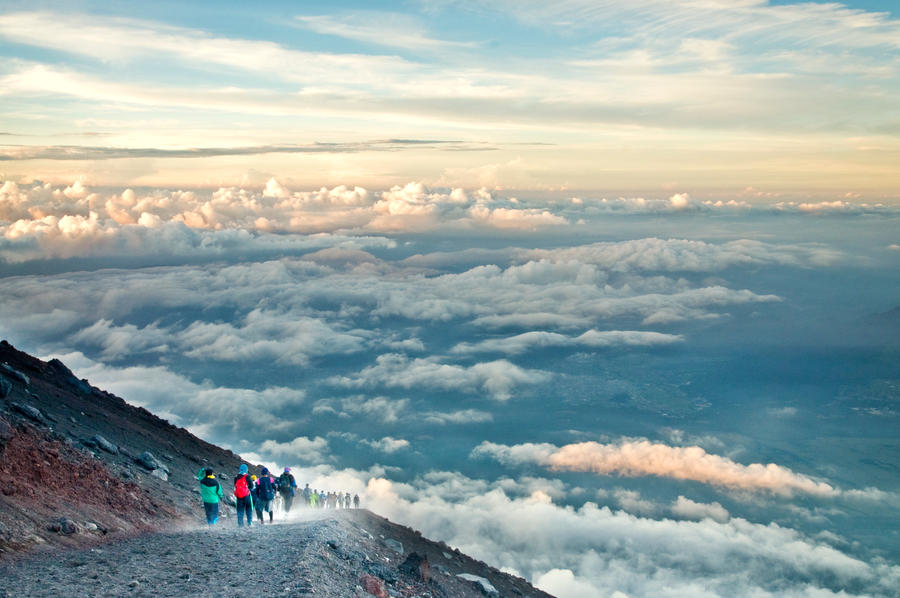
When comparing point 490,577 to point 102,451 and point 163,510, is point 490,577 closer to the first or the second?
point 163,510

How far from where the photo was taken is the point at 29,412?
100 ft

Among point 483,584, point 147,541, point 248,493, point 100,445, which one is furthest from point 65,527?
point 483,584

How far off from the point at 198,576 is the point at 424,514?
185857 mm

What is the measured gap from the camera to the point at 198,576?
17.2 meters

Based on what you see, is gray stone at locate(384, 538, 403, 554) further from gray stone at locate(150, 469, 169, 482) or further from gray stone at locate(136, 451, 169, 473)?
gray stone at locate(136, 451, 169, 473)

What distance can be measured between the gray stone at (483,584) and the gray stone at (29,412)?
19703mm

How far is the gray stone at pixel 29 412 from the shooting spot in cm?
3034

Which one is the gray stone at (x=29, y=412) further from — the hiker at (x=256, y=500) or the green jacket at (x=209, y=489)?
the green jacket at (x=209, y=489)

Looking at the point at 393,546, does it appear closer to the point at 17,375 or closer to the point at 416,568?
the point at 416,568

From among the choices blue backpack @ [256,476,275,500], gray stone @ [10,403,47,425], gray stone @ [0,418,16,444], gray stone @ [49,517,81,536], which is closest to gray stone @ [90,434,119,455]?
gray stone @ [10,403,47,425]

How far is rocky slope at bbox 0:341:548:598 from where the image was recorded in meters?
16.6

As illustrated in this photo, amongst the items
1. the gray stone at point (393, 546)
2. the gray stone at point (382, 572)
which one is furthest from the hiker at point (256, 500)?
the gray stone at point (382, 572)

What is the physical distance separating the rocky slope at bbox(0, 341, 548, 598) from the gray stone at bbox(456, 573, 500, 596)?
0.06m

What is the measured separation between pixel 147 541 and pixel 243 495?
14.4 ft
